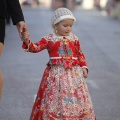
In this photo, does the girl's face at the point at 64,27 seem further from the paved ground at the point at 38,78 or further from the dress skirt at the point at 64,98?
the paved ground at the point at 38,78

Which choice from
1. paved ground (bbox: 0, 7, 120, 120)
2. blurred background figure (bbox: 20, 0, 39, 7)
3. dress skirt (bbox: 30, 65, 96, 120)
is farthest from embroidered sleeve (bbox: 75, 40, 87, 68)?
blurred background figure (bbox: 20, 0, 39, 7)

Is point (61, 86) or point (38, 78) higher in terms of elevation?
point (38, 78)

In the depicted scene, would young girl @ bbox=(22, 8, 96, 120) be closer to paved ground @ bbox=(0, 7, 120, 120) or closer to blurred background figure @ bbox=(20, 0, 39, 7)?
paved ground @ bbox=(0, 7, 120, 120)

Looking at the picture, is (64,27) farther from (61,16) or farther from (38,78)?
(38,78)

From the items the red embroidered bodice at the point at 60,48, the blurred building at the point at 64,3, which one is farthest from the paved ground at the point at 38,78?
the blurred building at the point at 64,3

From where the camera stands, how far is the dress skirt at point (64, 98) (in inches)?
205

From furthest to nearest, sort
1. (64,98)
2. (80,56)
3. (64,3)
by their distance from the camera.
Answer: (64,3)
(80,56)
(64,98)

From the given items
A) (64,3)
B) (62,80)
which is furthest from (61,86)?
(64,3)

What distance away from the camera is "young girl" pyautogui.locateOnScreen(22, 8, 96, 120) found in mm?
5223

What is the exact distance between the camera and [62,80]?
5234 millimetres

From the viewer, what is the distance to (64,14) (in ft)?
17.3

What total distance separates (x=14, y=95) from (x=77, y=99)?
8.91 feet

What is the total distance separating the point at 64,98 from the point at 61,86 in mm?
121

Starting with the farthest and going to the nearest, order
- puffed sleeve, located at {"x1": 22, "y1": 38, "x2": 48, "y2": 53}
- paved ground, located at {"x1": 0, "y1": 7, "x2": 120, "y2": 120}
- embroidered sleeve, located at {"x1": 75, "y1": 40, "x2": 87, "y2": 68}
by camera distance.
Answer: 1. paved ground, located at {"x1": 0, "y1": 7, "x2": 120, "y2": 120}
2. embroidered sleeve, located at {"x1": 75, "y1": 40, "x2": 87, "y2": 68}
3. puffed sleeve, located at {"x1": 22, "y1": 38, "x2": 48, "y2": 53}
